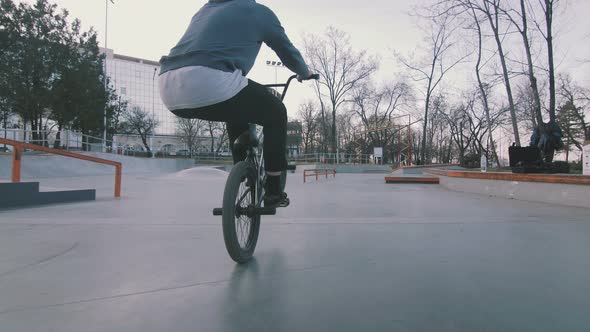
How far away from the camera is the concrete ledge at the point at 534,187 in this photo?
527 cm

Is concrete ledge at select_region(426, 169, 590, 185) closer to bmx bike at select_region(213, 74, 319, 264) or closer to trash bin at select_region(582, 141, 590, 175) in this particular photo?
trash bin at select_region(582, 141, 590, 175)

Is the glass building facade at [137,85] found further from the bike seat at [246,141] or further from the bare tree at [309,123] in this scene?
the bike seat at [246,141]

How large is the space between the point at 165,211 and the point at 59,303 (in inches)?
123

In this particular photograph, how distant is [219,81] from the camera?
192 centimetres

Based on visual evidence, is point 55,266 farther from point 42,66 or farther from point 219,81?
point 42,66

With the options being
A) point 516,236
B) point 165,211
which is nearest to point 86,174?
point 165,211

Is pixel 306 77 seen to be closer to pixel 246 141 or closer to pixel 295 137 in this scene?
pixel 246 141

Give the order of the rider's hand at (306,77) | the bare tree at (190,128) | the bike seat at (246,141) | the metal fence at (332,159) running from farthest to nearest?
the bare tree at (190,128) → the metal fence at (332,159) → the rider's hand at (306,77) → the bike seat at (246,141)

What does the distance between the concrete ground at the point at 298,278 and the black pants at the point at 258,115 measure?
717 millimetres

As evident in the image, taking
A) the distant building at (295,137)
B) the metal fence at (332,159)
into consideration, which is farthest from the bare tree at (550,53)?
the distant building at (295,137)

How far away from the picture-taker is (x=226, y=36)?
198 centimetres

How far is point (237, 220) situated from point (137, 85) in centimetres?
8510

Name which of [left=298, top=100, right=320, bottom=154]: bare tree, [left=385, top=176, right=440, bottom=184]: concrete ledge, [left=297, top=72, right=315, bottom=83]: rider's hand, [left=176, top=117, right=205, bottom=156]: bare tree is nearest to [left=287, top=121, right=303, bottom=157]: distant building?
[left=298, top=100, right=320, bottom=154]: bare tree

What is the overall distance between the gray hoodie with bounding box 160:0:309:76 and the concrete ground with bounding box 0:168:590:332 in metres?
1.21
